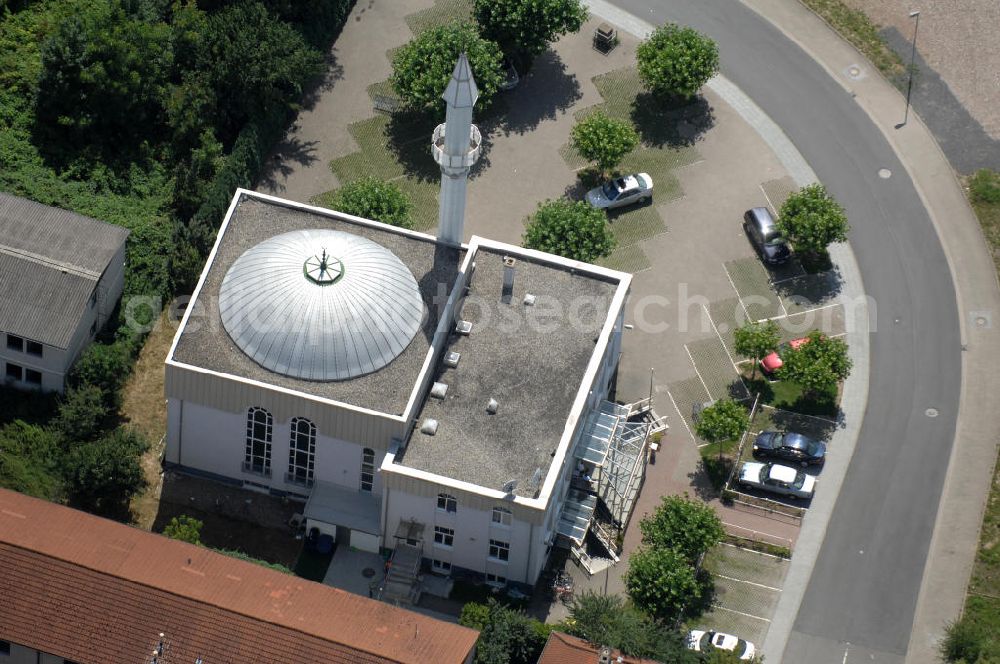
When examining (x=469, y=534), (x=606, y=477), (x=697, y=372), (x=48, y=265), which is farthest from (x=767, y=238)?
(x=48, y=265)

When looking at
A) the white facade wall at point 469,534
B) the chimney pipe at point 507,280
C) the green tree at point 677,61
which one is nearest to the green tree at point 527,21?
the green tree at point 677,61

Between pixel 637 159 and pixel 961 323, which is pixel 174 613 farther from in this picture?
pixel 961 323

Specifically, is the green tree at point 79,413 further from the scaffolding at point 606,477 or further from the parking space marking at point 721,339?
the parking space marking at point 721,339

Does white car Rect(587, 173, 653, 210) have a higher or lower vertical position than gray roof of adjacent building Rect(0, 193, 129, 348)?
higher

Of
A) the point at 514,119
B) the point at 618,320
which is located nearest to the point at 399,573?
the point at 618,320

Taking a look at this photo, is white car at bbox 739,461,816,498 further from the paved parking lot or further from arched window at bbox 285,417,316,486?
arched window at bbox 285,417,316,486

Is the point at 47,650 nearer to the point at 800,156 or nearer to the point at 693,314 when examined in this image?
the point at 693,314

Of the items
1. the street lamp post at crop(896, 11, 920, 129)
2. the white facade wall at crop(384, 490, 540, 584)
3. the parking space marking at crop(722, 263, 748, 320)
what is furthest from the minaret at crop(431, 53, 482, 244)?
the street lamp post at crop(896, 11, 920, 129)
